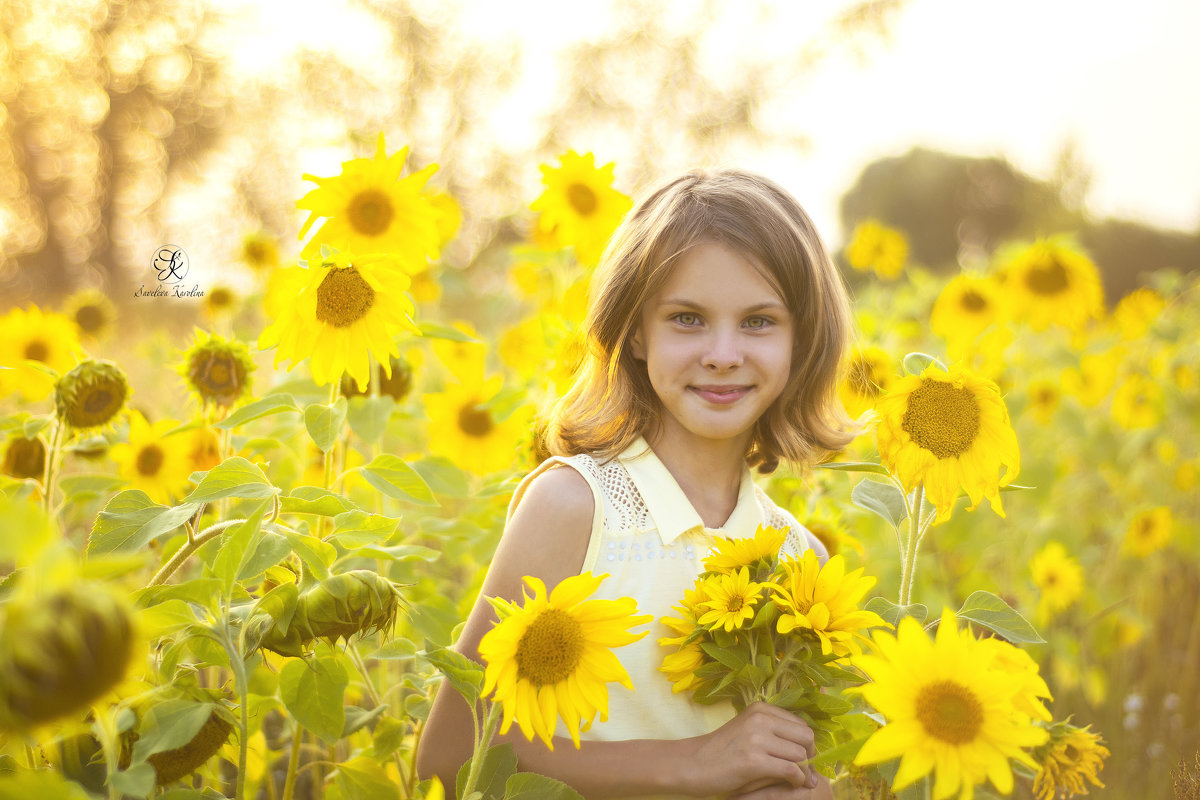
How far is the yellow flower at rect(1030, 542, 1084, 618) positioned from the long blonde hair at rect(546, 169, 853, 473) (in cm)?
127

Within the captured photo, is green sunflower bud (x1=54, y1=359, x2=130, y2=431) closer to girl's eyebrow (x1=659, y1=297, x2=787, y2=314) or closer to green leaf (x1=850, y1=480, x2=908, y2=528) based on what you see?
girl's eyebrow (x1=659, y1=297, x2=787, y2=314)

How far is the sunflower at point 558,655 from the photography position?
735mm

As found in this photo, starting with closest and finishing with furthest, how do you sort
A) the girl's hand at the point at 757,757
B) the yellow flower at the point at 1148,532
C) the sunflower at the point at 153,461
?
the girl's hand at the point at 757,757, the sunflower at the point at 153,461, the yellow flower at the point at 1148,532

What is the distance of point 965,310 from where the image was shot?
94.8 inches

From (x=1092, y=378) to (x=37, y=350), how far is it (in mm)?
3015

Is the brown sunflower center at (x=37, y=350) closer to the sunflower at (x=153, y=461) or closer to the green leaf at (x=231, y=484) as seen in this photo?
the sunflower at (x=153, y=461)

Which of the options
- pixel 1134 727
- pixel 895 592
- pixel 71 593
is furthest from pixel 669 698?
A: pixel 1134 727

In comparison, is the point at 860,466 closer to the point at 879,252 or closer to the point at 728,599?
the point at 728,599

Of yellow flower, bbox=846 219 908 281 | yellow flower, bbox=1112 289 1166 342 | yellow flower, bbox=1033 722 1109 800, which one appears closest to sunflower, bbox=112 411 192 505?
yellow flower, bbox=1033 722 1109 800

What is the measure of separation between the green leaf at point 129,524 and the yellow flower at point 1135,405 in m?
2.63

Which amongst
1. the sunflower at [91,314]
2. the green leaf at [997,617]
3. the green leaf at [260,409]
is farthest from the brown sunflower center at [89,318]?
the green leaf at [997,617]

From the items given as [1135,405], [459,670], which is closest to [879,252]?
[1135,405]

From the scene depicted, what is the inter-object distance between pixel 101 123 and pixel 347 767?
5096mm

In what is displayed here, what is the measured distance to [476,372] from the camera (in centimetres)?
205
